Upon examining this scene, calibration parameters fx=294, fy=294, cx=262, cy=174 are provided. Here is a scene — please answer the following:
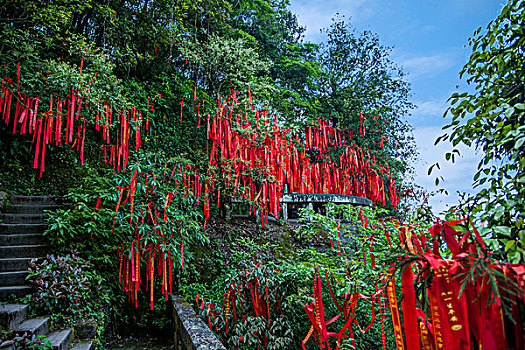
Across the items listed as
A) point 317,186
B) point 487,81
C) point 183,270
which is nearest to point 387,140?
point 317,186

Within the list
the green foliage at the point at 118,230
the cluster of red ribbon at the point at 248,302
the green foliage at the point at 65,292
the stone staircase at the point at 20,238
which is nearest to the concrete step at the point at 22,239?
the stone staircase at the point at 20,238

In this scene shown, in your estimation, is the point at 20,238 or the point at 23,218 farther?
the point at 23,218

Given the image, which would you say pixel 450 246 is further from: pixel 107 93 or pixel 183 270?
pixel 107 93

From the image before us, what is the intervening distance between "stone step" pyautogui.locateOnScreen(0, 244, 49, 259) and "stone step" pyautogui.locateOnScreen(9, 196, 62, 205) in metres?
1.39

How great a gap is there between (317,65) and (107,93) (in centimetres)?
842

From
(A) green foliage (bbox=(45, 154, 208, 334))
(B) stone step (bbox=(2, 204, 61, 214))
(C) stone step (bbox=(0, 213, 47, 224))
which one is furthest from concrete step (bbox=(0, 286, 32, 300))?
(B) stone step (bbox=(2, 204, 61, 214))

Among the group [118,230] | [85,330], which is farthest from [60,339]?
[118,230]

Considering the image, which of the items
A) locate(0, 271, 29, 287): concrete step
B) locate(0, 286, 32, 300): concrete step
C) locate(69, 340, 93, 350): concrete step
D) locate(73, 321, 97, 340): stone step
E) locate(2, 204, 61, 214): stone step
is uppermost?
locate(2, 204, 61, 214): stone step

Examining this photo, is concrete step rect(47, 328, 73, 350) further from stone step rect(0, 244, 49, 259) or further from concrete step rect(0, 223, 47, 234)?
concrete step rect(0, 223, 47, 234)

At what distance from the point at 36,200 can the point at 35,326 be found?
11.2ft

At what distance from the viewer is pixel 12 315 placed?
108 inches

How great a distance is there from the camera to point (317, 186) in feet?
26.1

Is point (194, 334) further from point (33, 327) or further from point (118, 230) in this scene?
point (118, 230)

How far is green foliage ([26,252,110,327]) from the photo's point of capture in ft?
10.2
